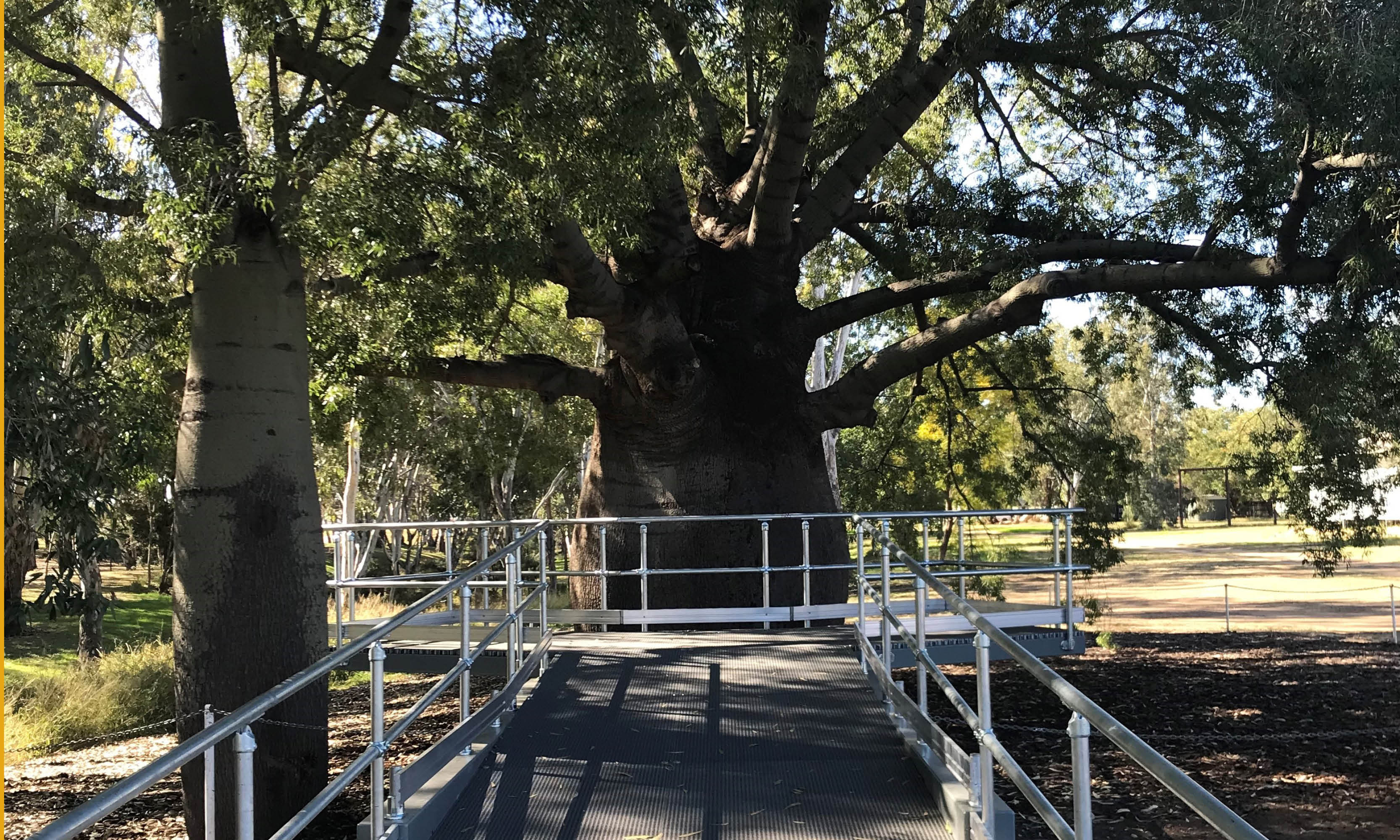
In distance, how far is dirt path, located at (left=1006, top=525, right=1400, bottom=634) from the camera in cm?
2878

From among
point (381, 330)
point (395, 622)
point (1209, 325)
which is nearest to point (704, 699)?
point (395, 622)

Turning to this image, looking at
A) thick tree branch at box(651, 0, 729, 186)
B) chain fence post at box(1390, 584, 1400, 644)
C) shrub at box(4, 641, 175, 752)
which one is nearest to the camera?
thick tree branch at box(651, 0, 729, 186)

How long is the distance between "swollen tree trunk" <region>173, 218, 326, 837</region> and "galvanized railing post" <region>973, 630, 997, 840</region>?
553 centimetres

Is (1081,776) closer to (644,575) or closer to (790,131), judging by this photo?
(644,575)

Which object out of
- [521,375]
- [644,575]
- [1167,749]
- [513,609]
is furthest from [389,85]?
[1167,749]

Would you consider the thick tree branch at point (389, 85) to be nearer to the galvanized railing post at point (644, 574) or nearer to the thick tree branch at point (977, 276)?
the galvanized railing post at point (644, 574)

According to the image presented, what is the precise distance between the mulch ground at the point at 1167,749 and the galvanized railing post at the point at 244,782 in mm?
6347

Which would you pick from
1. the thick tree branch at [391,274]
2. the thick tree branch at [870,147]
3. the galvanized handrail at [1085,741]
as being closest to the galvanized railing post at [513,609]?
the thick tree branch at [391,274]

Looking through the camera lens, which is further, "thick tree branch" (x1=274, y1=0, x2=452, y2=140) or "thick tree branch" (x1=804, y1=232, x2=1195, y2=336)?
"thick tree branch" (x1=804, y1=232, x2=1195, y2=336)

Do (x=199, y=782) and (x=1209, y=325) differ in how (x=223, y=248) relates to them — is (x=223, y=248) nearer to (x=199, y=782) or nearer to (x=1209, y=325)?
(x=199, y=782)

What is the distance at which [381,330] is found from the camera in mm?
13352

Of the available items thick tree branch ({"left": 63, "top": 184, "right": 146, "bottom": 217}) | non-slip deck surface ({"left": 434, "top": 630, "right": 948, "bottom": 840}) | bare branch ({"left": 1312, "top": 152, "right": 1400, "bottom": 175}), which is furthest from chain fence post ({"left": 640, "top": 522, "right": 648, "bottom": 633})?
bare branch ({"left": 1312, "top": 152, "right": 1400, "bottom": 175})

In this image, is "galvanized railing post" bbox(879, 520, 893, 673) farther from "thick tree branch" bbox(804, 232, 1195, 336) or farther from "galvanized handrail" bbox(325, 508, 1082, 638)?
"thick tree branch" bbox(804, 232, 1195, 336)

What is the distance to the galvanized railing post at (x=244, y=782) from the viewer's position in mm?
3404
